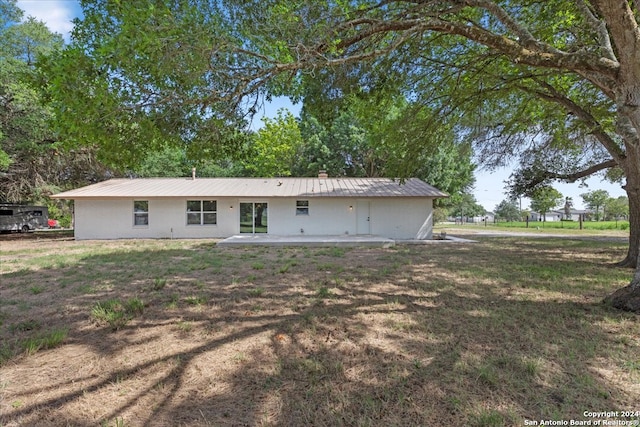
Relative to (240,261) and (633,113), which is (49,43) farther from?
(633,113)

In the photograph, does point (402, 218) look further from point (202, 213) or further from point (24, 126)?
point (24, 126)

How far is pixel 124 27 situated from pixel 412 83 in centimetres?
664

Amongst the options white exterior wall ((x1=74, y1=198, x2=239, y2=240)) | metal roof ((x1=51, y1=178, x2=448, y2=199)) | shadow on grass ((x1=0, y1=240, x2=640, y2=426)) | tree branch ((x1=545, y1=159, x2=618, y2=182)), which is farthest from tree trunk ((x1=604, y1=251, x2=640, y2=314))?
white exterior wall ((x1=74, y1=198, x2=239, y2=240))

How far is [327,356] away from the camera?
336cm

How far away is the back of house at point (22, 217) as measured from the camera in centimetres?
2300

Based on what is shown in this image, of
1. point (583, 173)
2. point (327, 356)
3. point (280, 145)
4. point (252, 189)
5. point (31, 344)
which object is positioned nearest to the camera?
point (327, 356)

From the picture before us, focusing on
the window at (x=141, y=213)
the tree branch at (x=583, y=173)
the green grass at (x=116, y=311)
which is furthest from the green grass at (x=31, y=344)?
the window at (x=141, y=213)

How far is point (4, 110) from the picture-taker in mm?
16656

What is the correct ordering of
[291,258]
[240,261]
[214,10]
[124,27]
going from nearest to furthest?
[124,27], [214,10], [240,261], [291,258]

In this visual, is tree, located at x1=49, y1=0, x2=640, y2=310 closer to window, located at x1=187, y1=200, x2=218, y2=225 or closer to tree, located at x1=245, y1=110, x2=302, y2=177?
window, located at x1=187, y1=200, x2=218, y2=225

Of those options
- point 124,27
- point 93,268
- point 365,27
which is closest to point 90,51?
point 124,27

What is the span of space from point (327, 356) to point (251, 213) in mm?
15024

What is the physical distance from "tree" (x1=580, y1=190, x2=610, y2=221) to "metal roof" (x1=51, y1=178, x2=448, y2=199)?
72.3 metres

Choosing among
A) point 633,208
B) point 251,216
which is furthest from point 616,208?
point 251,216
